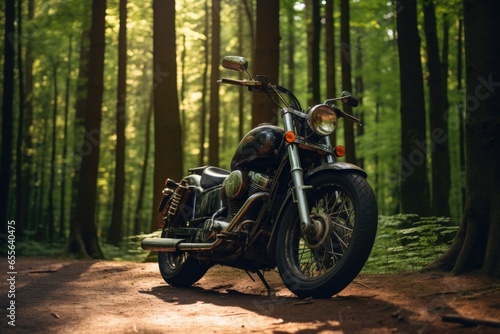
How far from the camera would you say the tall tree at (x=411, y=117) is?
11.3m

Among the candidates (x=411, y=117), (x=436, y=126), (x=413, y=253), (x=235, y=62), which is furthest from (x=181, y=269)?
(x=436, y=126)

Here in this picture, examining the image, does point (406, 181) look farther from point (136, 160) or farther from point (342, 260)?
point (136, 160)

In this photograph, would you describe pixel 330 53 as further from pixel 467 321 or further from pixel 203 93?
pixel 467 321

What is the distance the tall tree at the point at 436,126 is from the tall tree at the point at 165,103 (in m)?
6.17

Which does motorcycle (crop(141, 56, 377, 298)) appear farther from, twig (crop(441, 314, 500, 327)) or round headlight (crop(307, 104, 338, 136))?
twig (crop(441, 314, 500, 327))

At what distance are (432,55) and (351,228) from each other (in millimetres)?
11216

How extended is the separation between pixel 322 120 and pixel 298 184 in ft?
2.13

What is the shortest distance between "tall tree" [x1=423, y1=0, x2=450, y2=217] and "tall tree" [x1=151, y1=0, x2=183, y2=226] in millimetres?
6166

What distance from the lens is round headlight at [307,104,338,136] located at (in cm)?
526

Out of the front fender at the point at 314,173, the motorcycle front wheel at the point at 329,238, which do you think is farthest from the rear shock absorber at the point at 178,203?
the motorcycle front wheel at the point at 329,238

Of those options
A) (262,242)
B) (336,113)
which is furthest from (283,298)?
(336,113)

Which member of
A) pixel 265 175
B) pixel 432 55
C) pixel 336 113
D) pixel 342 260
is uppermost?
pixel 432 55

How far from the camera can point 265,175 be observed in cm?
579

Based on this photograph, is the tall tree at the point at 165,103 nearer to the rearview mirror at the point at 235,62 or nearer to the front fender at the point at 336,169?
the rearview mirror at the point at 235,62
